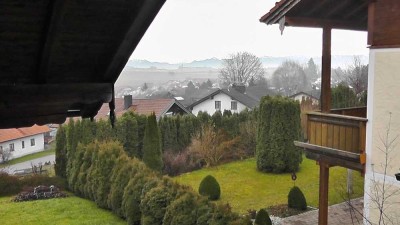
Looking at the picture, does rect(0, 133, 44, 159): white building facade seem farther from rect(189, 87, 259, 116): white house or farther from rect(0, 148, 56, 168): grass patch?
rect(189, 87, 259, 116): white house

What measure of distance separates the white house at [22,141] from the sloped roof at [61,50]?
3177cm

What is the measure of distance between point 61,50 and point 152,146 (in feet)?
54.9

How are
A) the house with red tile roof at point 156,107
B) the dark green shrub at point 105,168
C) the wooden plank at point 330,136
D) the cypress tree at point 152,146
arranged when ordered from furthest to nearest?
1. the house with red tile roof at point 156,107
2. the cypress tree at point 152,146
3. the dark green shrub at point 105,168
4. the wooden plank at point 330,136

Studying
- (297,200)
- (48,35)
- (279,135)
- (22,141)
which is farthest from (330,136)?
(22,141)

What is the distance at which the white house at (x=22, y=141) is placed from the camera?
32.9 metres

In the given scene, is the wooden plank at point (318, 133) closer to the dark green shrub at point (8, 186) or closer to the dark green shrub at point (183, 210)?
the dark green shrub at point (183, 210)

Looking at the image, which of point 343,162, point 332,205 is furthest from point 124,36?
point 332,205

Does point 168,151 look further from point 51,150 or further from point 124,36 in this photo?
point 51,150

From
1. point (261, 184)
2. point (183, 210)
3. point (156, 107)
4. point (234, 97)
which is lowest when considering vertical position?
point (261, 184)

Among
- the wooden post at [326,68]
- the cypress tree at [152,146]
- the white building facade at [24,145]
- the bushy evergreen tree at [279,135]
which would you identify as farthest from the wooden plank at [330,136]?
the white building facade at [24,145]

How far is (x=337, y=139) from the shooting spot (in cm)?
710

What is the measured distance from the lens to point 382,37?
6.27m

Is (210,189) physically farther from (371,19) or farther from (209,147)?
(371,19)

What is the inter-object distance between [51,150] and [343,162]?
36523 mm
